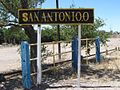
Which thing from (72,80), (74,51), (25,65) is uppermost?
(74,51)

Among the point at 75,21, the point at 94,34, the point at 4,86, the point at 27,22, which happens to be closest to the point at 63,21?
the point at 75,21

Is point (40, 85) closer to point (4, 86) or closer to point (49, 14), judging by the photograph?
point (4, 86)

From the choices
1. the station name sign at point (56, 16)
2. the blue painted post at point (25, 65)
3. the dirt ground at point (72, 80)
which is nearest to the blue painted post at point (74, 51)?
the dirt ground at point (72, 80)

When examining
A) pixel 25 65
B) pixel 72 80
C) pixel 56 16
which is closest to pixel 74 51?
pixel 72 80

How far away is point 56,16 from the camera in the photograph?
353 inches

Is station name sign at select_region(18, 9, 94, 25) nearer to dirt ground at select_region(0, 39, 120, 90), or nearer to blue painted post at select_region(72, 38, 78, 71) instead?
dirt ground at select_region(0, 39, 120, 90)

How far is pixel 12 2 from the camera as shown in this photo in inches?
513

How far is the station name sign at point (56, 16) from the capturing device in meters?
8.25

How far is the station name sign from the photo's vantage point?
825 cm

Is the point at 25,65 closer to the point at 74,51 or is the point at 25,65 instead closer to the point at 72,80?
the point at 72,80

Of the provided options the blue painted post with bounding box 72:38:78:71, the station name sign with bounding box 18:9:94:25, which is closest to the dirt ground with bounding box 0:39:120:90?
the blue painted post with bounding box 72:38:78:71

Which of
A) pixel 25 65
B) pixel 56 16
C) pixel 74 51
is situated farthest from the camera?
pixel 74 51

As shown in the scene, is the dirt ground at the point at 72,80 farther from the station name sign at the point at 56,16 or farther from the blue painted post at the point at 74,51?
the station name sign at the point at 56,16

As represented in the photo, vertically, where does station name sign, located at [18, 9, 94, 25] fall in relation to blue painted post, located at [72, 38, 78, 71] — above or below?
above
